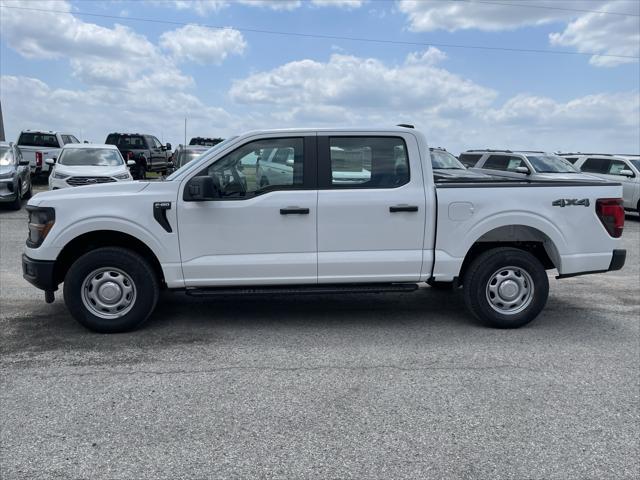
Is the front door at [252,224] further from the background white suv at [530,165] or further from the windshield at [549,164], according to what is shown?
the windshield at [549,164]

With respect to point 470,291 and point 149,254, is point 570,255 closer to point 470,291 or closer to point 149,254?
point 470,291

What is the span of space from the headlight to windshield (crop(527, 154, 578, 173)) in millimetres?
14019

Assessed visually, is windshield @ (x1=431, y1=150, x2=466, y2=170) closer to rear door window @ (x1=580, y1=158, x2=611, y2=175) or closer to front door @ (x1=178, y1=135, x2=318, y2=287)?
rear door window @ (x1=580, y1=158, x2=611, y2=175)

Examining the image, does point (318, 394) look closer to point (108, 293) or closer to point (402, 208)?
point (402, 208)

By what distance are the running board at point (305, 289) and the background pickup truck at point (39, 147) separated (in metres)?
18.7

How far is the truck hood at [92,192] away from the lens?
550cm

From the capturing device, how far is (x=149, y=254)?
5.73 m

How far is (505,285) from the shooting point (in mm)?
5910

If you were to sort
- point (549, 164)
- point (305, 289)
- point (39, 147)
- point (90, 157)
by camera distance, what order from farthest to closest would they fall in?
point (39, 147)
point (549, 164)
point (90, 157)
point (305, 289)

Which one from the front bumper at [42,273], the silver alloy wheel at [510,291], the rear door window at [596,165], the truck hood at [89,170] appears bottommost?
the silver alloy wheel at [510,291]

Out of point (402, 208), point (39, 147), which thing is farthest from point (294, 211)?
point (39, 147)

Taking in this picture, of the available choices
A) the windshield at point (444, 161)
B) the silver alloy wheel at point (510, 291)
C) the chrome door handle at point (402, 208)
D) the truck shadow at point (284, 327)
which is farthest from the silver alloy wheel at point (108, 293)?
the windshield at point (444, 161)

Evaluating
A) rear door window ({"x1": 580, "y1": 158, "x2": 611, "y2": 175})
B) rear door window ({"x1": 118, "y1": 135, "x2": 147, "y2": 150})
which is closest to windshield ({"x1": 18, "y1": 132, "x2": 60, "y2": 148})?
rear door window ({"x1": 118, "y1": 135, "x2": 147, "y2": 150})

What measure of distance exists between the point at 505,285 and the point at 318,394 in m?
2.54
